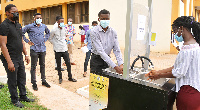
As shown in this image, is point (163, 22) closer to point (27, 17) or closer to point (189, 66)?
point (189, 66)

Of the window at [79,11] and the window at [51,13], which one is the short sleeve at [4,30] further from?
the window at [51,13]

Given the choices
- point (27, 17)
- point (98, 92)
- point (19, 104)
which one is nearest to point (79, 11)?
point (27, 17)

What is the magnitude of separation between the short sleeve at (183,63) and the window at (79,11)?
14091 mm

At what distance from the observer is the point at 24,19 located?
77.7 feet

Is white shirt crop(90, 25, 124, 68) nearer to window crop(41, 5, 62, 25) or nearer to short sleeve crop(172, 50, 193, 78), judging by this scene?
short sleeve crop(172, 50, 193, 78)

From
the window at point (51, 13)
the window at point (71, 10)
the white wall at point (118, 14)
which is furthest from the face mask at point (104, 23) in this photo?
the window at point (51, 13)

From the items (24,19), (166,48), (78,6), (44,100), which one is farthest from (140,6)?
(24,19)

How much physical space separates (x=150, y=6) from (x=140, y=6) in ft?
1.19

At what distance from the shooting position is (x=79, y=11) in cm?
1587

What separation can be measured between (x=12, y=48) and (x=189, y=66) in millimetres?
2882

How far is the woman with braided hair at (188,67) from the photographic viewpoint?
1689 mm

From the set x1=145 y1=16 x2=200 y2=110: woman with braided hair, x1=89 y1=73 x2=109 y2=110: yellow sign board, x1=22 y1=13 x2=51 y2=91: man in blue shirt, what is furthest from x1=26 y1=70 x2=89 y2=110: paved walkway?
x1=145 y1=16 x2=200 y2=110: woman with braided hair

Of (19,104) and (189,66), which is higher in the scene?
(189,66)

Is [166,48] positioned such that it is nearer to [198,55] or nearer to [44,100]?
[44,100]
